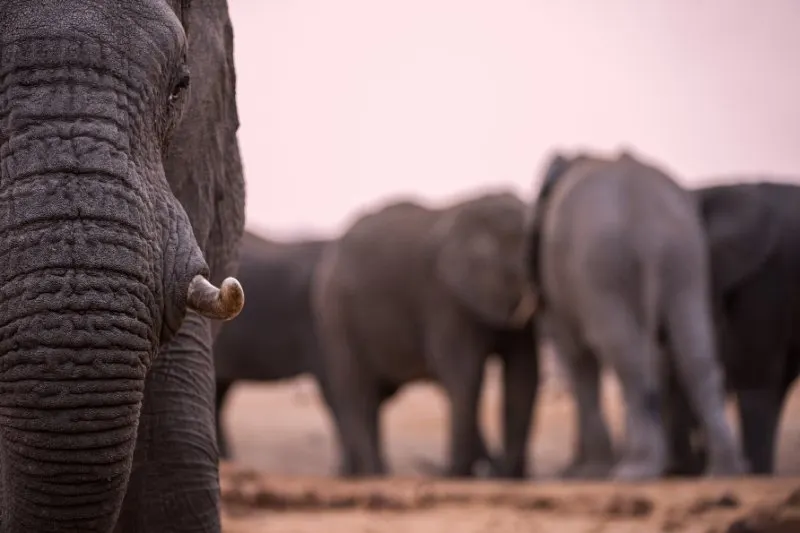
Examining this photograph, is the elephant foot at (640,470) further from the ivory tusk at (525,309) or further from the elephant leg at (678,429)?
the ivory tusk at (525,309)

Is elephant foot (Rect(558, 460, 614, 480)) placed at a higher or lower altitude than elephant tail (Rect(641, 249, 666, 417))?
lower

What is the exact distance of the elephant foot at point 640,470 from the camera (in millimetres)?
6453

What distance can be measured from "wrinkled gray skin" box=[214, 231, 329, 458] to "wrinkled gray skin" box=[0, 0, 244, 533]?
26.5 feet

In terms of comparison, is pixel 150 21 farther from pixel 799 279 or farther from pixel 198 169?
pixel 799 279

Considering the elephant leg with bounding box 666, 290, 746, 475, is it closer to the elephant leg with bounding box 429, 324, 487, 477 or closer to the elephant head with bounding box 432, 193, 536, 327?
the elephant head with bounding box 432, 193, 536, 327

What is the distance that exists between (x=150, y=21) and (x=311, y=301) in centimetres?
852

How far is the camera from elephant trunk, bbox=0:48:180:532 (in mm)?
2043

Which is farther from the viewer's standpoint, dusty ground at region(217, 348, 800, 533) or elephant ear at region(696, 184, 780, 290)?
elephant ear at region(696, 184, 780, 290)

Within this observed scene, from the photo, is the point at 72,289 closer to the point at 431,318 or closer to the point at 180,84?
the point at 180,84

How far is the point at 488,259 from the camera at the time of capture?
27.7 ft

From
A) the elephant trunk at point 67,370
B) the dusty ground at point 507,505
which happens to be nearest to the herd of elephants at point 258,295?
the elephant trunk at point 67,370

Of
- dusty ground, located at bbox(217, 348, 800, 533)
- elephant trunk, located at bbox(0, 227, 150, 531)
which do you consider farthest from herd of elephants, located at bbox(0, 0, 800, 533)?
dusty ground, located at bbox(217, 348, 800, 533)

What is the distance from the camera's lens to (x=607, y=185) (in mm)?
7305

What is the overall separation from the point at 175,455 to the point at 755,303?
5.44 metres
